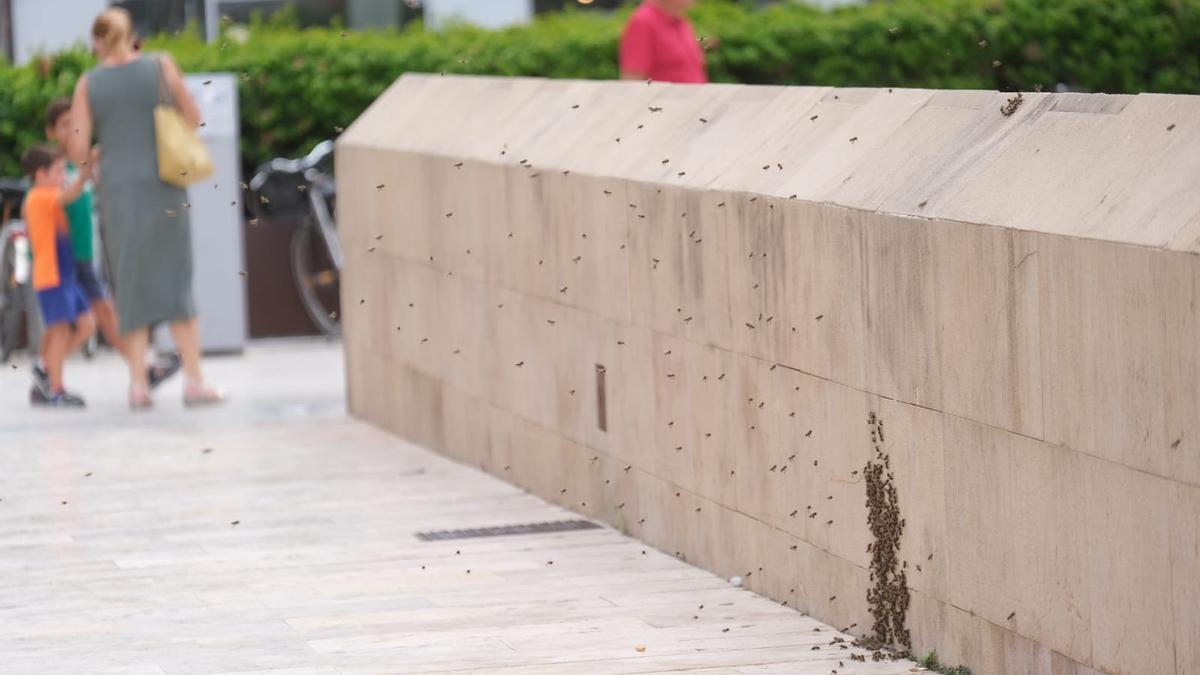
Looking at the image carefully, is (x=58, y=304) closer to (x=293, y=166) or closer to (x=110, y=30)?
(x=110, y=30)

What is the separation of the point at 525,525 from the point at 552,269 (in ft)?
3.18

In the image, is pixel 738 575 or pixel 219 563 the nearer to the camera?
pixel 738 575

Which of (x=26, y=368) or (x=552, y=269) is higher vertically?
(x=552, y=269)

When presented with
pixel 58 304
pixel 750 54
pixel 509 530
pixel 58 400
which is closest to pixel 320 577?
pixel 509 530

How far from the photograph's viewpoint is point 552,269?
854 cm

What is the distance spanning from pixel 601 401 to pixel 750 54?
887 centimetres

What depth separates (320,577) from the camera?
7406 mm

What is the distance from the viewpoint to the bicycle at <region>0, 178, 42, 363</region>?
14.2 meters

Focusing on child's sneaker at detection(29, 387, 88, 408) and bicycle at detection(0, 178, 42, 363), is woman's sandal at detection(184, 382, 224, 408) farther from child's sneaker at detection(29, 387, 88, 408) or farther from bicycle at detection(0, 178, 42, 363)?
bicycle at detection(0, 178, 42, 363)

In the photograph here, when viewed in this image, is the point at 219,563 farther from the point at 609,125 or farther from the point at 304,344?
the point at 304,344

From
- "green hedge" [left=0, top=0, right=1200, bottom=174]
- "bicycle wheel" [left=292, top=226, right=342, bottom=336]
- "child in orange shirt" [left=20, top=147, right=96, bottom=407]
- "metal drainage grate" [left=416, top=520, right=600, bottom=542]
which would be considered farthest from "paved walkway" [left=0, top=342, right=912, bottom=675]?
"green hedge" [left=0, top=0, right=1200, bottom=174]

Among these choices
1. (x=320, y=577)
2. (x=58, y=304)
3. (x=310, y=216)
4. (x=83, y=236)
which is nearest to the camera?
(x=320, y=577)

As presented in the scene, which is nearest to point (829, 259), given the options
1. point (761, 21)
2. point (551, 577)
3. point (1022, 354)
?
point (1022, 354)

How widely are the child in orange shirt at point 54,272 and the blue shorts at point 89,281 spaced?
0.07 meters
